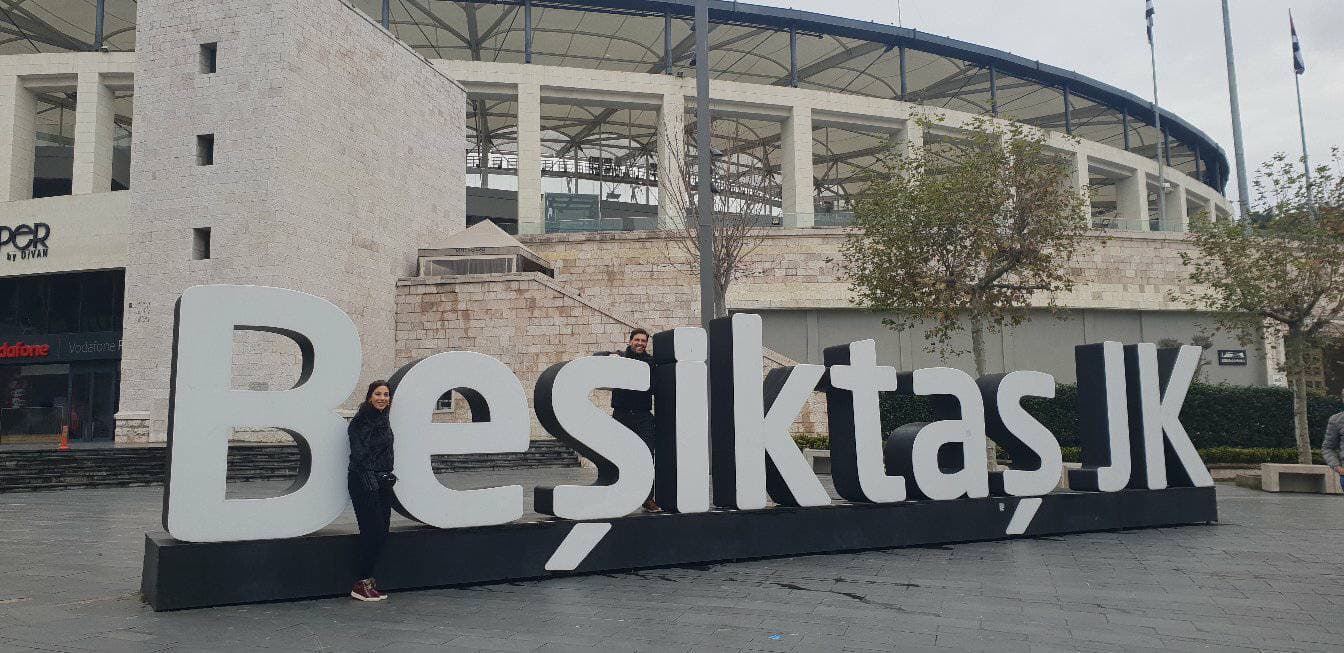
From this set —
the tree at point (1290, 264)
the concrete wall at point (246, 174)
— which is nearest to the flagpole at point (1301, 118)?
the tree at point (1290, 264)

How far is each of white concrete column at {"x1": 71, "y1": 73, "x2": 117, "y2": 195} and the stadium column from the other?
1759cm

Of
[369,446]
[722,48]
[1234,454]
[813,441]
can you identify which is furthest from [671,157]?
[369,446]

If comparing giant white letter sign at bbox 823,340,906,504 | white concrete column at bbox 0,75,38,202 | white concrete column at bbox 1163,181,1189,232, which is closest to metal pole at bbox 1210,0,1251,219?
white concrete column at bbox 1163,181,1189,232

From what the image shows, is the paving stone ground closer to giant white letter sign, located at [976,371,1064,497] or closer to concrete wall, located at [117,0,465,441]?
giant white letter sign, located at [976,371,1064,497]

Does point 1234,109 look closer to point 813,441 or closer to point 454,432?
point 813,441

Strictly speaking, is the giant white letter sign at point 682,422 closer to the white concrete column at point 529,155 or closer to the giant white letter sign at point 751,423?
the giant white letter sign at point 751,423

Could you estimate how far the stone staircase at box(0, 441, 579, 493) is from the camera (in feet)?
50.5

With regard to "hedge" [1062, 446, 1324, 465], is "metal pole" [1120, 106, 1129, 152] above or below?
above

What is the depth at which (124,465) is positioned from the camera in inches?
668

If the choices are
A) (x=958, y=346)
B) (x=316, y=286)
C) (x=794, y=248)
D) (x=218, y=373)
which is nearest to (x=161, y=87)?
(x=316, y=286)

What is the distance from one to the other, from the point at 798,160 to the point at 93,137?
2415 centimetres

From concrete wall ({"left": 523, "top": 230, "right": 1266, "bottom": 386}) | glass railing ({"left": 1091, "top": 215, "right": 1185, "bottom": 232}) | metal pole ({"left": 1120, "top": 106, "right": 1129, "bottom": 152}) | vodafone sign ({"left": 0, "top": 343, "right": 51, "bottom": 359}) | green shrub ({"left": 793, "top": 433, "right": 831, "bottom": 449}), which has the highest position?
metal pole ({"left": 1120, "top": 106, "right": 1129, "bottom": 152})

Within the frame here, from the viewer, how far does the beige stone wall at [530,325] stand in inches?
910

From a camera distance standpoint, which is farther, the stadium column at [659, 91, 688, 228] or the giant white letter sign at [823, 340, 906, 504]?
the stadium column at [659, 91, 688, 228]
